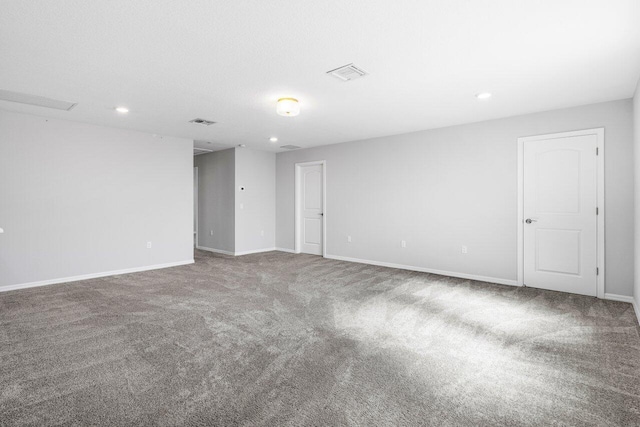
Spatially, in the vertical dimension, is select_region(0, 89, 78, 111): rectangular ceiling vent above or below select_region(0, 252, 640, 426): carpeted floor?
above

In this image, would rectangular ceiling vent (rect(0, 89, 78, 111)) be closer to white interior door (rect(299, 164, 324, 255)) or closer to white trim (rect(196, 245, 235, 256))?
white trim (rect(196, 245, 235, 256))

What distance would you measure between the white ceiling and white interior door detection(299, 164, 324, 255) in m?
2.87

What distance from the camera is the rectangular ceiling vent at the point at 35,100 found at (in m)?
3.62

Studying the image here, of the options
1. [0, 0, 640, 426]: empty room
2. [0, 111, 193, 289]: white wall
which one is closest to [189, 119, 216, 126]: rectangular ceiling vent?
[0, 0, 640, 426]: empty room

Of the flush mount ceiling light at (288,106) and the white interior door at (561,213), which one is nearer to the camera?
the flush mount ceiling light at (288,106)

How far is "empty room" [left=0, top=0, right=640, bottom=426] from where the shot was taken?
6.66 ft

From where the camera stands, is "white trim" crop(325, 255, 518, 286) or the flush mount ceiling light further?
"white trim" crop(325, 255, 518, 286)

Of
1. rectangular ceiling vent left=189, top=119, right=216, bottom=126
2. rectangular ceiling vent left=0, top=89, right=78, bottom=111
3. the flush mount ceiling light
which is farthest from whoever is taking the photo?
rectangular ceiling vent left=189, top=119, right=216, bottom=126

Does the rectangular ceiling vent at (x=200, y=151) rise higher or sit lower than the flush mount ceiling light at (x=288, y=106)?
higher

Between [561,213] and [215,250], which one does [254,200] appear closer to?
[215,250]

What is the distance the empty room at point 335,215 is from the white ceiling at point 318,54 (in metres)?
0.03

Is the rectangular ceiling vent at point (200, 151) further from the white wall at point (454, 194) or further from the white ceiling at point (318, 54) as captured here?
the white ceiling at point (318, 54)

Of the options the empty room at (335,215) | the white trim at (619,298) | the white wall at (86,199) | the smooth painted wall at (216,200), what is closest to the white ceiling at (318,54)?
the empty room at (335,215)

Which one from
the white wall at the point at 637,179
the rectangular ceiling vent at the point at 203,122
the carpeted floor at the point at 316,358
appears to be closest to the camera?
the carpeted floor at the point at 316,358
